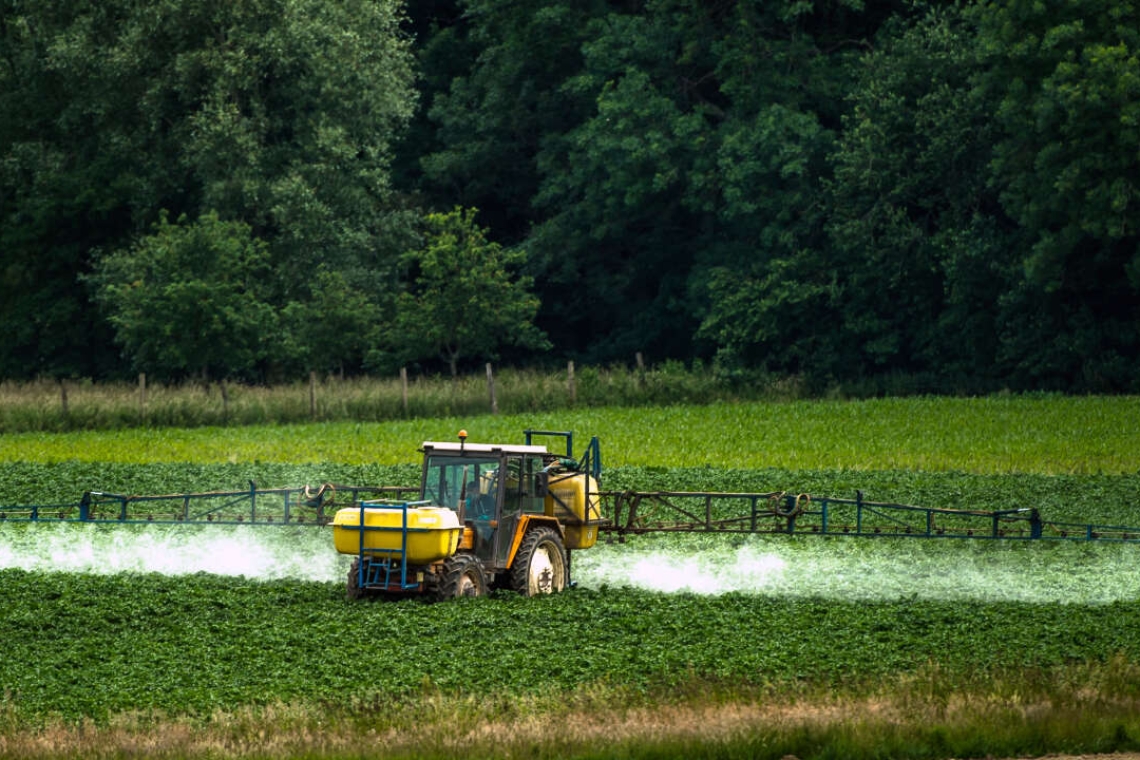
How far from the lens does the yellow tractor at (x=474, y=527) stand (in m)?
20.4

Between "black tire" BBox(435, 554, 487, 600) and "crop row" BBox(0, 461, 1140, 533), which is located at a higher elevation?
"black tire" BBox(435, 554, 487, 600)

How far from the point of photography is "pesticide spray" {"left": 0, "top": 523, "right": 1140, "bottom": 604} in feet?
75.8

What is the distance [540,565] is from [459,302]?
38.1 meters

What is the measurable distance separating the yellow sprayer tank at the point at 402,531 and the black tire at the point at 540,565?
112 centimetres

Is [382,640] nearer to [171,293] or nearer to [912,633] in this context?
[912,633]

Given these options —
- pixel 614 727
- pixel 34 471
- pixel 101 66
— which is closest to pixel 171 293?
pixel 101 66

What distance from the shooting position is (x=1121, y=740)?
1517 cm

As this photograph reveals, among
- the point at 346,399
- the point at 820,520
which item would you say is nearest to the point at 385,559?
the point at 820,520

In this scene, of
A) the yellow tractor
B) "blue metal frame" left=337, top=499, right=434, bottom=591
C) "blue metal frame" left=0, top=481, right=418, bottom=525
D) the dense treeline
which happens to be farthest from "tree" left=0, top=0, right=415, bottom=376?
"blue metal frame" left=337, top=499, right=434, bottom=591

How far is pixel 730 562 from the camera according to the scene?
25.6 m

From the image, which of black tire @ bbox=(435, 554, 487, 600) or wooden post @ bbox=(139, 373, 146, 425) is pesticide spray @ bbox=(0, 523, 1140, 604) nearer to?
black tire @ bbox=(435, 554, 487, 600)

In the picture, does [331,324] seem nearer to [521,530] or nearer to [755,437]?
[755,437]

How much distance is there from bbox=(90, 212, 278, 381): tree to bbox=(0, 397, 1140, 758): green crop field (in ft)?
70.3

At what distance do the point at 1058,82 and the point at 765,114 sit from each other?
11.1 meters
